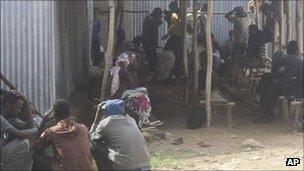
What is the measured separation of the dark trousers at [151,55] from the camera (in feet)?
41.3

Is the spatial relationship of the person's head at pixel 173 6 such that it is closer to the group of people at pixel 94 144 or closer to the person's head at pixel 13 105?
the person's head at pixel 13 105

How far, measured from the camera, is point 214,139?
9.64 metres

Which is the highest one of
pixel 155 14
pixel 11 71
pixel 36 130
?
pixel 155 14

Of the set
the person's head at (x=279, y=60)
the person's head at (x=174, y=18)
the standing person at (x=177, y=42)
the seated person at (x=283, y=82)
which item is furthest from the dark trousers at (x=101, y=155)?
the person's head at (x=174, y=18)

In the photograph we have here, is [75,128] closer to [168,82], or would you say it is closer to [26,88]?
[26,88]

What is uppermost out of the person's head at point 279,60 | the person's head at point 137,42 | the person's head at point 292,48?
the person's head at point 137,42

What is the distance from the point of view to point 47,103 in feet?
28.6

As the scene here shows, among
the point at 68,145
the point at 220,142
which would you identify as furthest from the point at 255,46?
the point at 68,145

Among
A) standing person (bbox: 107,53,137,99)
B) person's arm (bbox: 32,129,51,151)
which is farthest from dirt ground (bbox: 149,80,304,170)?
person's arm (bbox: 32,129,51,151)

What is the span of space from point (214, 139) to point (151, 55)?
3584mm

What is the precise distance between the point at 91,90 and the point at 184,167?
4.94 m

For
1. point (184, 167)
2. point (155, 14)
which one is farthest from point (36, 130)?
point (155, 14)

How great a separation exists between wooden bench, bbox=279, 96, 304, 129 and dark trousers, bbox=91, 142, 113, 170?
206 inches

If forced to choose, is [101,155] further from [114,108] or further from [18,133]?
[18,133]
